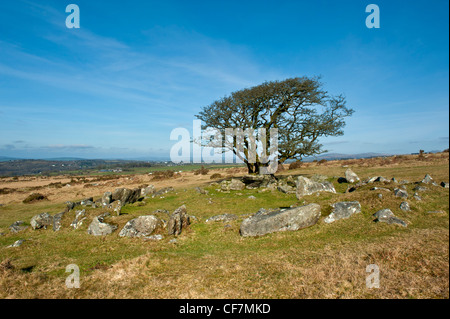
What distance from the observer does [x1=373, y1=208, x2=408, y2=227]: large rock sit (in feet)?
34.5

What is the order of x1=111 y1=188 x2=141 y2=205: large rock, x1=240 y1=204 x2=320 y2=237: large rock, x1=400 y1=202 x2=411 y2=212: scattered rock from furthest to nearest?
x1=111 y1=188 x2=141 y2=205: large rock < x1=240 y1=204 x2=320 y2=237: large rock < x1=400 y1=202 x2=411 y2=212: scattered rock

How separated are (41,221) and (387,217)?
69.7 feet

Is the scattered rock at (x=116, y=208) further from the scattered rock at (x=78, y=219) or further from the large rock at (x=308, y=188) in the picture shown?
the large rock at (x=308, y=188)

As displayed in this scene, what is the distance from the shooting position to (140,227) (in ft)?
44.2

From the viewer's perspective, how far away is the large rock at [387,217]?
10.5 metres

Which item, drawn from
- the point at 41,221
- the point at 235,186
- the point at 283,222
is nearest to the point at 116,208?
the point at 41,221

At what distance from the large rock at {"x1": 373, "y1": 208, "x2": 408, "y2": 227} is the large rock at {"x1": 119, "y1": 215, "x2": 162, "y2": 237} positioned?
38.5 feet

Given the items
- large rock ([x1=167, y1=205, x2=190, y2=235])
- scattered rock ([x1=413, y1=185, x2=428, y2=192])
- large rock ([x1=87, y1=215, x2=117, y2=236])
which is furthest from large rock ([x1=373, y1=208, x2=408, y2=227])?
large rock ([x1=87, y1=215, x2=117, y2=236])

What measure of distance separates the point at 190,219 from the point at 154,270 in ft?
22.9

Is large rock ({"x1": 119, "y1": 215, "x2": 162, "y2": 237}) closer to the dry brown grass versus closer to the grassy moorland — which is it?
the grassy moorland

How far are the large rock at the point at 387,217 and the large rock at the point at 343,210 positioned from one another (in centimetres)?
110

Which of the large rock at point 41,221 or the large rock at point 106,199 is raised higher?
the large rock at point 106,199

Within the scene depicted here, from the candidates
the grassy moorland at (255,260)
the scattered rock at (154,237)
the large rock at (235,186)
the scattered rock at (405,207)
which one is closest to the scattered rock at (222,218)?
the grassy moorland at (255,260)
